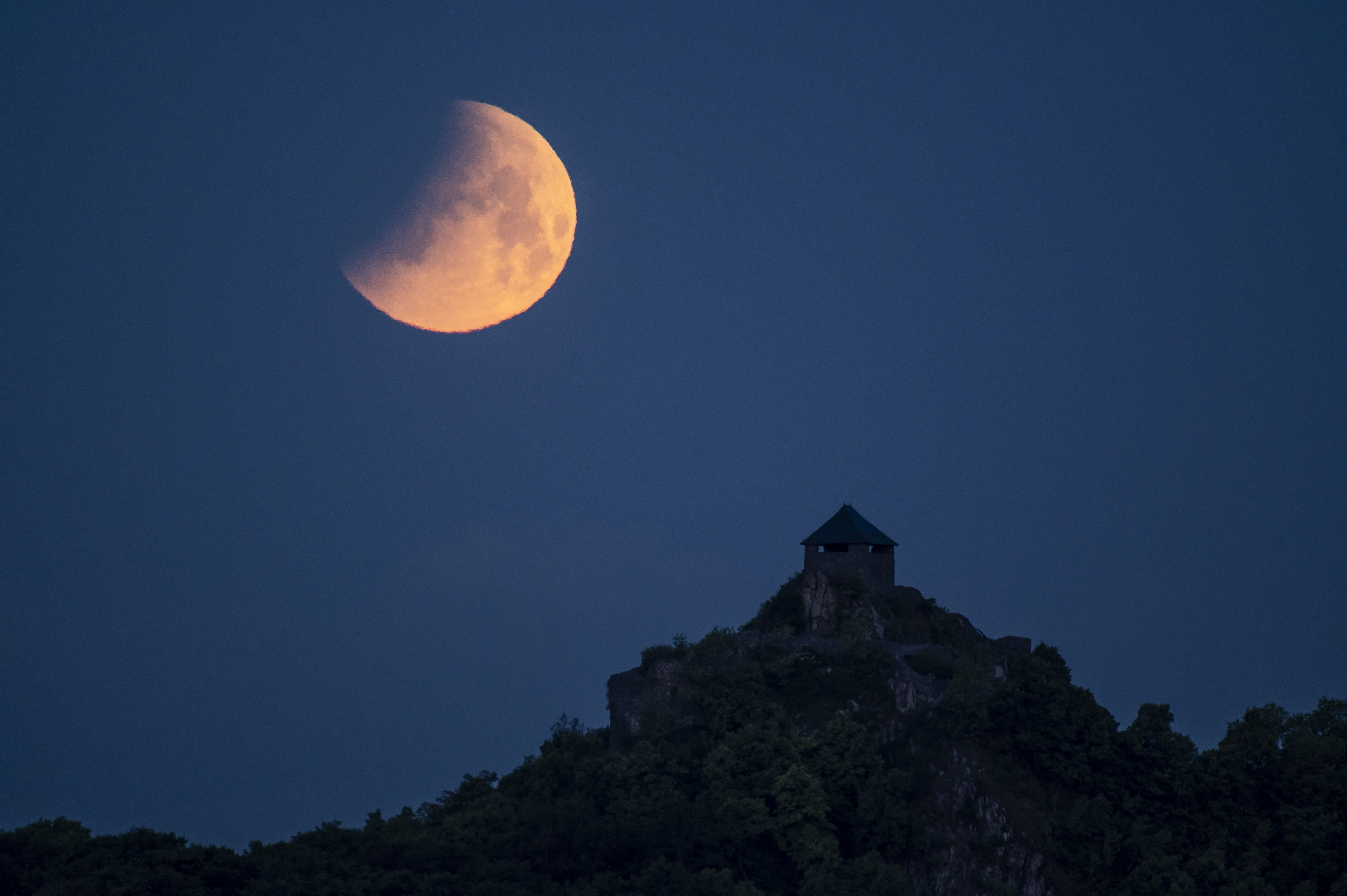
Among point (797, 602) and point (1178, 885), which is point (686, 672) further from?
point (1178, 885)

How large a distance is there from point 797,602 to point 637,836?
17.7 metres

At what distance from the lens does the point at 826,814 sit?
45.2m

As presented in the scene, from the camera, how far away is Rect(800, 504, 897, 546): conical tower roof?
188 feet

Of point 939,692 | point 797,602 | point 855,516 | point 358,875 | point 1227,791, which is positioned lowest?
point 358,875

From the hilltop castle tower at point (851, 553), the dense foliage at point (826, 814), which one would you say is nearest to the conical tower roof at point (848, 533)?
the hilltop castle tower at point (851, 553)

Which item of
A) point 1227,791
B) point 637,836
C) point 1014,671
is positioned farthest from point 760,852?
point 1227,791

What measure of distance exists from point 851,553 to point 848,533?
1230mm

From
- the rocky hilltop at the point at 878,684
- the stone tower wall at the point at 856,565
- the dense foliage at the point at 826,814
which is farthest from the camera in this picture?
the stone tower wall at the point at 856,565

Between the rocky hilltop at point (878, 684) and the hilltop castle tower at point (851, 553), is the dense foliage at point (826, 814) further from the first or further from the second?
the hilltop castle tower at point (851, 553)

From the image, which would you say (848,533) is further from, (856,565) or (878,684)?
(878,684)

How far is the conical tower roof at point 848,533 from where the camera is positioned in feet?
188

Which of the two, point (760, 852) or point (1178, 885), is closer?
point (1178, 885)

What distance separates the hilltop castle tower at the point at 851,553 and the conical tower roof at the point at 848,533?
0.02 meters

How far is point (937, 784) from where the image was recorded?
45.7 m
